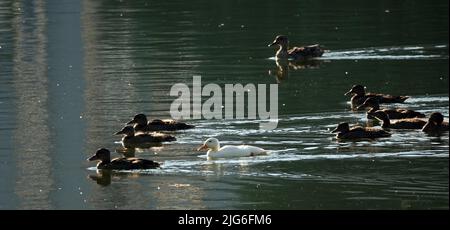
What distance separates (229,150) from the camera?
23.5 meters

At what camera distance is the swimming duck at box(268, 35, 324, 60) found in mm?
37250

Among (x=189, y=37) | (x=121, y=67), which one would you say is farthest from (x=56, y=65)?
(x=189, y=37)

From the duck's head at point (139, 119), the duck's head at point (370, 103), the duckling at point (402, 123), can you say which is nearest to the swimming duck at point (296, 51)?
the duck's head at point (370, 103)

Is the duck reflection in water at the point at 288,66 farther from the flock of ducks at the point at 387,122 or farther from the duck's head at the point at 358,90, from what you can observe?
the flock of ducks at the point at 387,122

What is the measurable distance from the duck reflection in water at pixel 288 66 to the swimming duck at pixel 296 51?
0.17 meters

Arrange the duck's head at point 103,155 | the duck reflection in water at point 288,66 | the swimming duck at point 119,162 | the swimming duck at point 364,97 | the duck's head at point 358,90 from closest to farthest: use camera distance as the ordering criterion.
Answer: the swimming duck at point 119,162, the duck's head at point 103,155, the swimming duck at point 364,97, the duck's head at point 358,90, the duck reflection in water at point 288,66

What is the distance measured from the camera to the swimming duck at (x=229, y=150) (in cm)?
2327

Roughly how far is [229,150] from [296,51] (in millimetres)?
15131

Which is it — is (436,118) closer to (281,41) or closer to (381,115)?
(381,115)

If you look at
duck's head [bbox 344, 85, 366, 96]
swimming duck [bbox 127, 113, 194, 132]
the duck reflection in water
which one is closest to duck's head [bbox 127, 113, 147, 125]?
swimming duck [bbox 127, 113, 194, 132]

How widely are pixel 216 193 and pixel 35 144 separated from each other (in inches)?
210

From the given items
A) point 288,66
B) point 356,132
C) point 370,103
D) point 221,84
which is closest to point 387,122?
point 356,132
